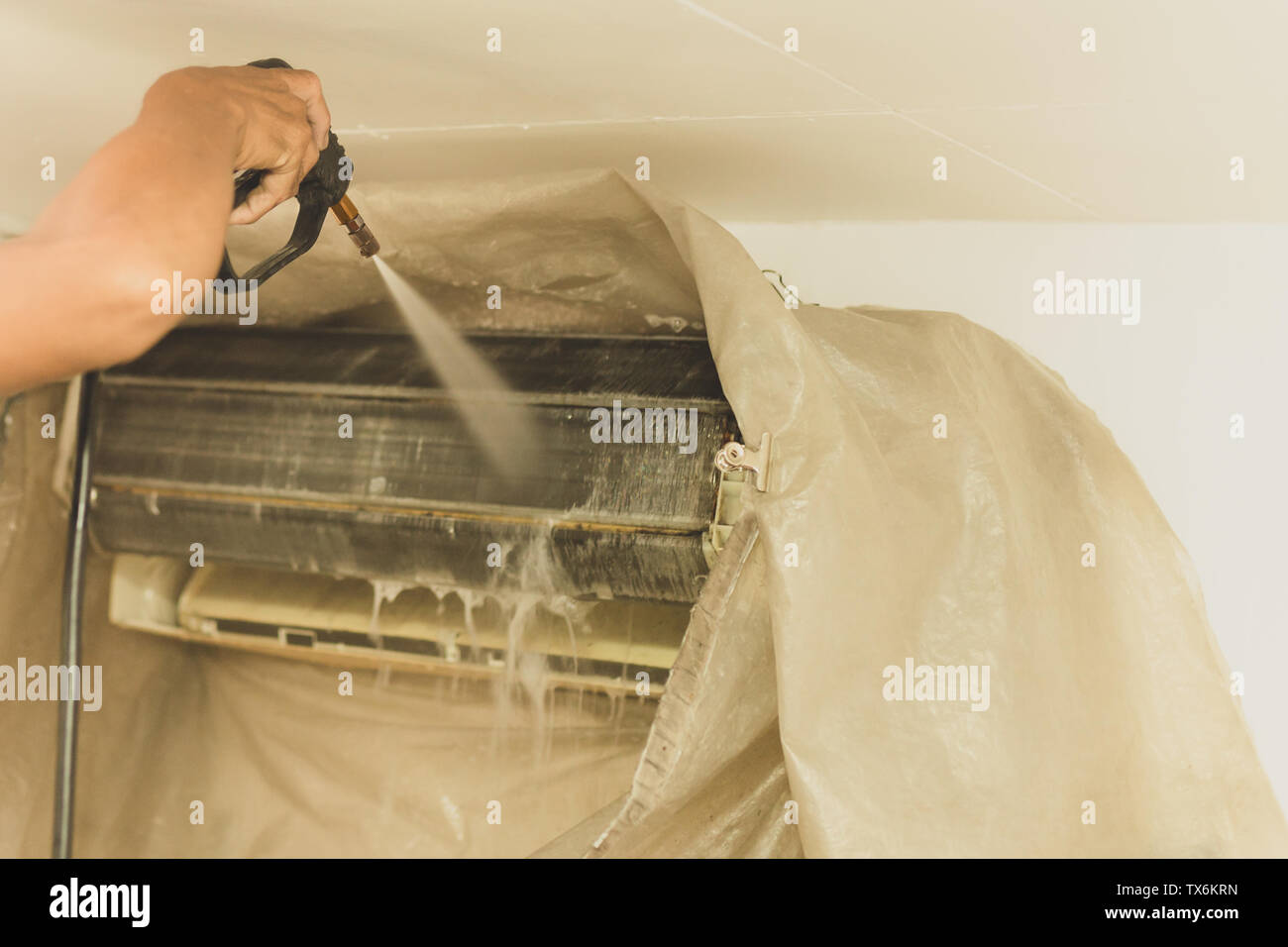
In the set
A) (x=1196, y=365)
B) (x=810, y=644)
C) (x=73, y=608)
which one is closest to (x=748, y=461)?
(x=810, y=644)

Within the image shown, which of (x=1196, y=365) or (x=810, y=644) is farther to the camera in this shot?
(x=1196, y=365)

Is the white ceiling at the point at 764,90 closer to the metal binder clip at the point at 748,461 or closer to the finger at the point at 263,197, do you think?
the finger at the point at 263,197

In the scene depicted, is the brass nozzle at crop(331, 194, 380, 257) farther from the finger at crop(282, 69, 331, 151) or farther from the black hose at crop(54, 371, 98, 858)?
the black hose at crop(54, 371, 98, 858)

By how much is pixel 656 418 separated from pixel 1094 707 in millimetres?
542

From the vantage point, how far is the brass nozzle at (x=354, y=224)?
93 cm

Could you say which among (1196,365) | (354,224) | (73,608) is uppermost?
(354,224)

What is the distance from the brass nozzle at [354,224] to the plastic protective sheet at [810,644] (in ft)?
0.41

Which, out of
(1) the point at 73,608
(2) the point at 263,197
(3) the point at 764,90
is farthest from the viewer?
(1) the point at 73,608

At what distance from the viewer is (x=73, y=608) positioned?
126 centimetres

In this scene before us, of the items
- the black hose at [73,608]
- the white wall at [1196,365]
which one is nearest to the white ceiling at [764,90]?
the white wall at [1196,365]

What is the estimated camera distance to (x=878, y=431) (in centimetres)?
95

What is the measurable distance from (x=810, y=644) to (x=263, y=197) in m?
0.59

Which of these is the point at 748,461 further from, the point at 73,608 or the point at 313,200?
the point at 73,608

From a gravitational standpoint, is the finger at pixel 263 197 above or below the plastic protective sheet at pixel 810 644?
above
